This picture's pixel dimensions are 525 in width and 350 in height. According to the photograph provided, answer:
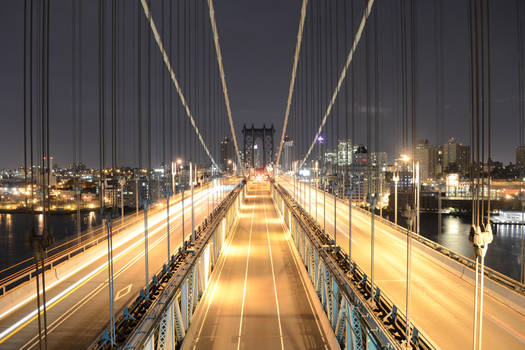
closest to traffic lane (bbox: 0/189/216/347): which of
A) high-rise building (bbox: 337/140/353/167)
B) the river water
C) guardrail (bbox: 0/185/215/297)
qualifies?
guardrail (bbox: 0/185/215/297)

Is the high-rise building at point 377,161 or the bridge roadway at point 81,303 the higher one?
the high-rise building at point 377,161

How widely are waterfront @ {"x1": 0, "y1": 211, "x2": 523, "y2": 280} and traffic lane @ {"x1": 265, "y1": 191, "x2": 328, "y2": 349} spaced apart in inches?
724

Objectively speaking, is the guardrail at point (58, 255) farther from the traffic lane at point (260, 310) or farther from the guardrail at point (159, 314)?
the traffic lane at point (260, 310)

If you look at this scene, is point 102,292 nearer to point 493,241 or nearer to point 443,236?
point 443,236

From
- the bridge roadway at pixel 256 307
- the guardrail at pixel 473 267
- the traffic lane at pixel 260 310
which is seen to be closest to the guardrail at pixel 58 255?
the bridge roadway at pixel 256 307

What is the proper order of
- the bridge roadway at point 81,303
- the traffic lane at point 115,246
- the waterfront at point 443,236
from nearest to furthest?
the bridge roadway at point 81,303, the traffic lane at point 115,246, the waterfront at point 443,236

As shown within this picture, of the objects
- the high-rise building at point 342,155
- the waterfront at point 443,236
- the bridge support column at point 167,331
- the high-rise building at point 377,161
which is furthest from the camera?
the waterfront at point 443,236

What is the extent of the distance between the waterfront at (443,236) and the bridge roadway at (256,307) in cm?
1671

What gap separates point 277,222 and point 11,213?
43.9 m

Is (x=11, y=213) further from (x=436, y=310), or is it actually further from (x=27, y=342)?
(x=436, y=310)

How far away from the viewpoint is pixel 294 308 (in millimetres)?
13695

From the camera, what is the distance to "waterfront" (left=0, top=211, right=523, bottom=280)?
108 ft

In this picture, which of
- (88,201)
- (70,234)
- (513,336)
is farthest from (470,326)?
(88,201)

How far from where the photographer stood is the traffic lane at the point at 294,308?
11.2 meters
